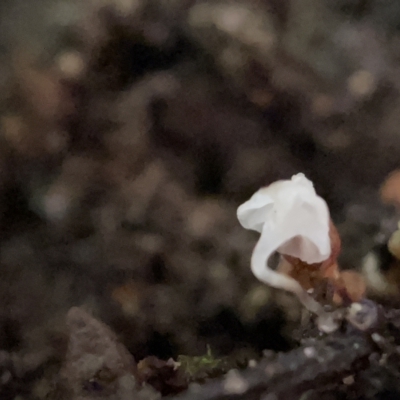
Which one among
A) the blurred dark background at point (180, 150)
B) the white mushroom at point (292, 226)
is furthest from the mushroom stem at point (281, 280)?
the blurred dark background at point (180, 150)

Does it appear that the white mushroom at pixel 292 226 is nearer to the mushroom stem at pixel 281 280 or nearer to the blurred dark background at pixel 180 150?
the mushroom stem at pixel 281 280

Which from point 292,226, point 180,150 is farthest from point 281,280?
point 180,150

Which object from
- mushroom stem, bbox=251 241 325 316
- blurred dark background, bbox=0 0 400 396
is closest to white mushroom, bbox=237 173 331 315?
mushroom stem, bbox=251 241 325 316

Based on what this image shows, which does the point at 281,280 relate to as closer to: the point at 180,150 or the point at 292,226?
the point at 292,226

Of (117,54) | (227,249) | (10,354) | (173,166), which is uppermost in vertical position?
(117,54)

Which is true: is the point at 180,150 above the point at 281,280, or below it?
above

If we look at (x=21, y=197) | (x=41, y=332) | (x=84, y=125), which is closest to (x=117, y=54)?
(x=84, y=125)

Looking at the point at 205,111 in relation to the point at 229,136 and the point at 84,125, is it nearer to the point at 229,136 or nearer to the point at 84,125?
the point at 229,136

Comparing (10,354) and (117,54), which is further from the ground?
(117,54)
